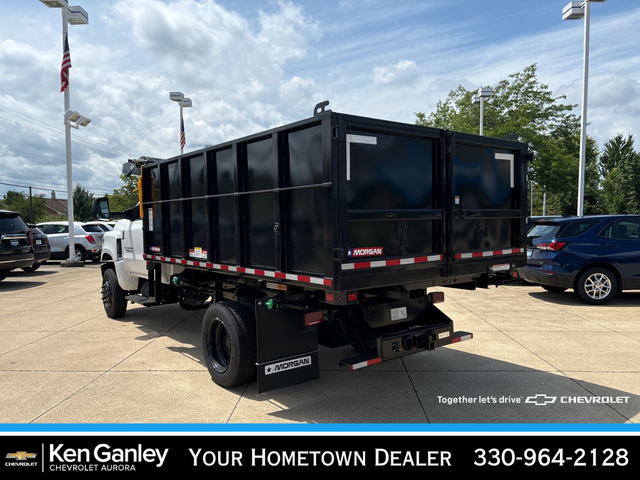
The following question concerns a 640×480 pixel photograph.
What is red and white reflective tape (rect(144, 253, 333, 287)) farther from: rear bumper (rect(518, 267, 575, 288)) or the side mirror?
rear bumper (rect(518, 267, 575, 288))

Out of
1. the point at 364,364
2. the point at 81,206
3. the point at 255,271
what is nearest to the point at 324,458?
the point at 364,364

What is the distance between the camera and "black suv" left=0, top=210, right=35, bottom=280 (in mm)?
12477

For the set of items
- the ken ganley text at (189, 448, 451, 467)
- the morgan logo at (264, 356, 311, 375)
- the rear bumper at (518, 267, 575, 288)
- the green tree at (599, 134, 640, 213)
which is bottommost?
the ken ganley text at (189, 448, 451, 467)

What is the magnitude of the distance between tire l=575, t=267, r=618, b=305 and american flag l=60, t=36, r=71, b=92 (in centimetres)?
1827

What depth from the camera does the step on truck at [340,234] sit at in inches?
144

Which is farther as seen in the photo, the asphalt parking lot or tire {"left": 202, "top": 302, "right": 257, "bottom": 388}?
tire {"left": 202, "top": 302, "right": 257, "bottom": 388}

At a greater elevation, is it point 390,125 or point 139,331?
point 390,125

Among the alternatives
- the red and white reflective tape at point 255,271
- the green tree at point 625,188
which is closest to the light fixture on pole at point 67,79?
Answer: the red and white reflective tape at point 255,271

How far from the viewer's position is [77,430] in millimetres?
3766

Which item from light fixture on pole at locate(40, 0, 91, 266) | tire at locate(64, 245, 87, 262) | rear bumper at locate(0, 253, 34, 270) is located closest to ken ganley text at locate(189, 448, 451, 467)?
rear bumper at locate(0, 253, 34, 270)

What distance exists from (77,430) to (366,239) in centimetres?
284

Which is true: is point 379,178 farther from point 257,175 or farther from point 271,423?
point 271,423

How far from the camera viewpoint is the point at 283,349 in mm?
4211

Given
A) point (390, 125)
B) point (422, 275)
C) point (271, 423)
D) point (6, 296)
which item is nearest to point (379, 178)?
point (390, 125)
